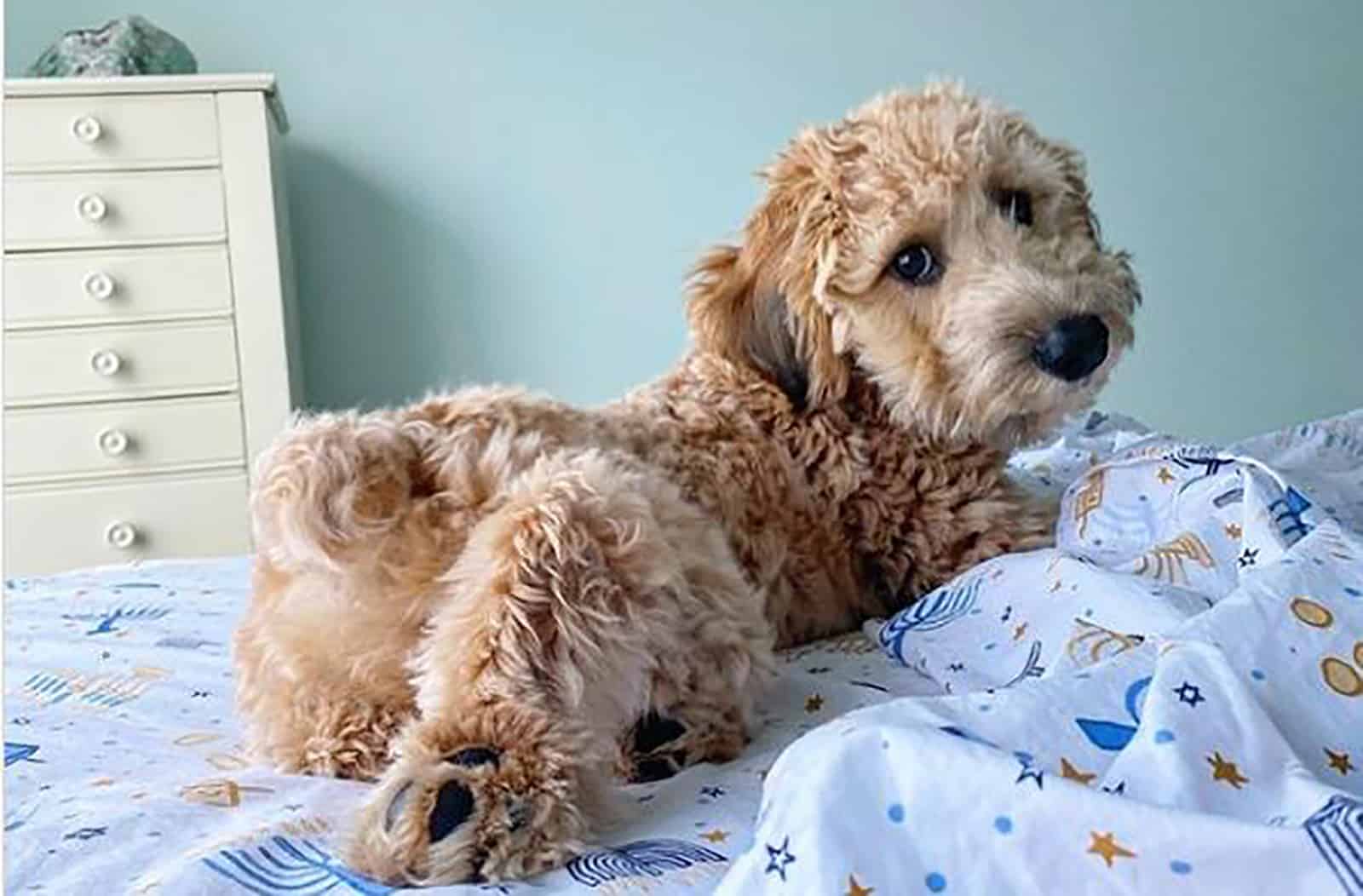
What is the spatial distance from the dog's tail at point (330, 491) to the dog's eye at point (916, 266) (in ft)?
1.77

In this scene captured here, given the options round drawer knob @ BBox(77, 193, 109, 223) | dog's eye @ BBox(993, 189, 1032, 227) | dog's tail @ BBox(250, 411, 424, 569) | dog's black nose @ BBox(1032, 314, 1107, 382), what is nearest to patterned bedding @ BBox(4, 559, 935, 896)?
dog's tail @ BBox(250, 411, 424, 569)

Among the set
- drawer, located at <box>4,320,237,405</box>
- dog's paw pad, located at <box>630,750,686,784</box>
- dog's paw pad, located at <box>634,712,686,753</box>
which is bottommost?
dog's paw pad, located at <box>630,750,686,784</box>

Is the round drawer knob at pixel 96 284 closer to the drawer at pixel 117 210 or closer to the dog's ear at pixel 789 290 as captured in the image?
the drawer at pixel 117 210

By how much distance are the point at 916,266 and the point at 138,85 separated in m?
1.75

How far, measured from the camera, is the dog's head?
1.30m

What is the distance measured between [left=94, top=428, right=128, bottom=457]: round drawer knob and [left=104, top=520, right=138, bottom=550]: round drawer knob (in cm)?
13

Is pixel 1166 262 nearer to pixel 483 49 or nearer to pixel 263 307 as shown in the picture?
pixel 483 49

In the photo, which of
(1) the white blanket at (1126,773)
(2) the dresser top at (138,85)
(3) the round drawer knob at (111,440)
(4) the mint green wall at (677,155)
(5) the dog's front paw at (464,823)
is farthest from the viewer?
(4) the mint green wall at (677,155)

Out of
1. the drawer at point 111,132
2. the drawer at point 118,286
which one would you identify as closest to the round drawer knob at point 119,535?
the drawer at point 118,286

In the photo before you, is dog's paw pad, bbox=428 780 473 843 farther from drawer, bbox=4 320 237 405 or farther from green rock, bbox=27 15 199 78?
green rock, bbox=27 15 199 78

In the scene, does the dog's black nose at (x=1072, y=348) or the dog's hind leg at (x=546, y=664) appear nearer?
the dog's hind leg at (x=546, y=664)

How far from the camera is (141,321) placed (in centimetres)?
264

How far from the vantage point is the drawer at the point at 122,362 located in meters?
2.61

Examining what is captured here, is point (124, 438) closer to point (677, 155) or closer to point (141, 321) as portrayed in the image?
point (141, 321)
